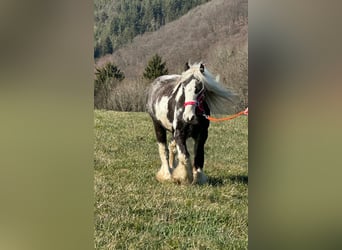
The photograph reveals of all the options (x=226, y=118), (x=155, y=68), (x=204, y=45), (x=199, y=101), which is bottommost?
(x=226, y=118)

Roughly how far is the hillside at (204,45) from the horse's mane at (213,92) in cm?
5

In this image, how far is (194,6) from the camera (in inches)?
129

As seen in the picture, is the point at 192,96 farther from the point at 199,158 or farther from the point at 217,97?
the point at 199,158

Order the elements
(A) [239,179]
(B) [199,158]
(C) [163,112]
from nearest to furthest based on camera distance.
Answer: (A) [239,179], (B) [199,158], (C) [163,112]

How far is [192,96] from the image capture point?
3.34 metres

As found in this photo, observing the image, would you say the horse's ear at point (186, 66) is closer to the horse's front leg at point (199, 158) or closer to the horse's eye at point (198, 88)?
the horse's eye at point (198, 88)

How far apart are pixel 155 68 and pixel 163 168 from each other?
729 mm

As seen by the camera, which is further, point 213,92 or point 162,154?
point 162,154

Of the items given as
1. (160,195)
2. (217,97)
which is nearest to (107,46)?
(217,97)
